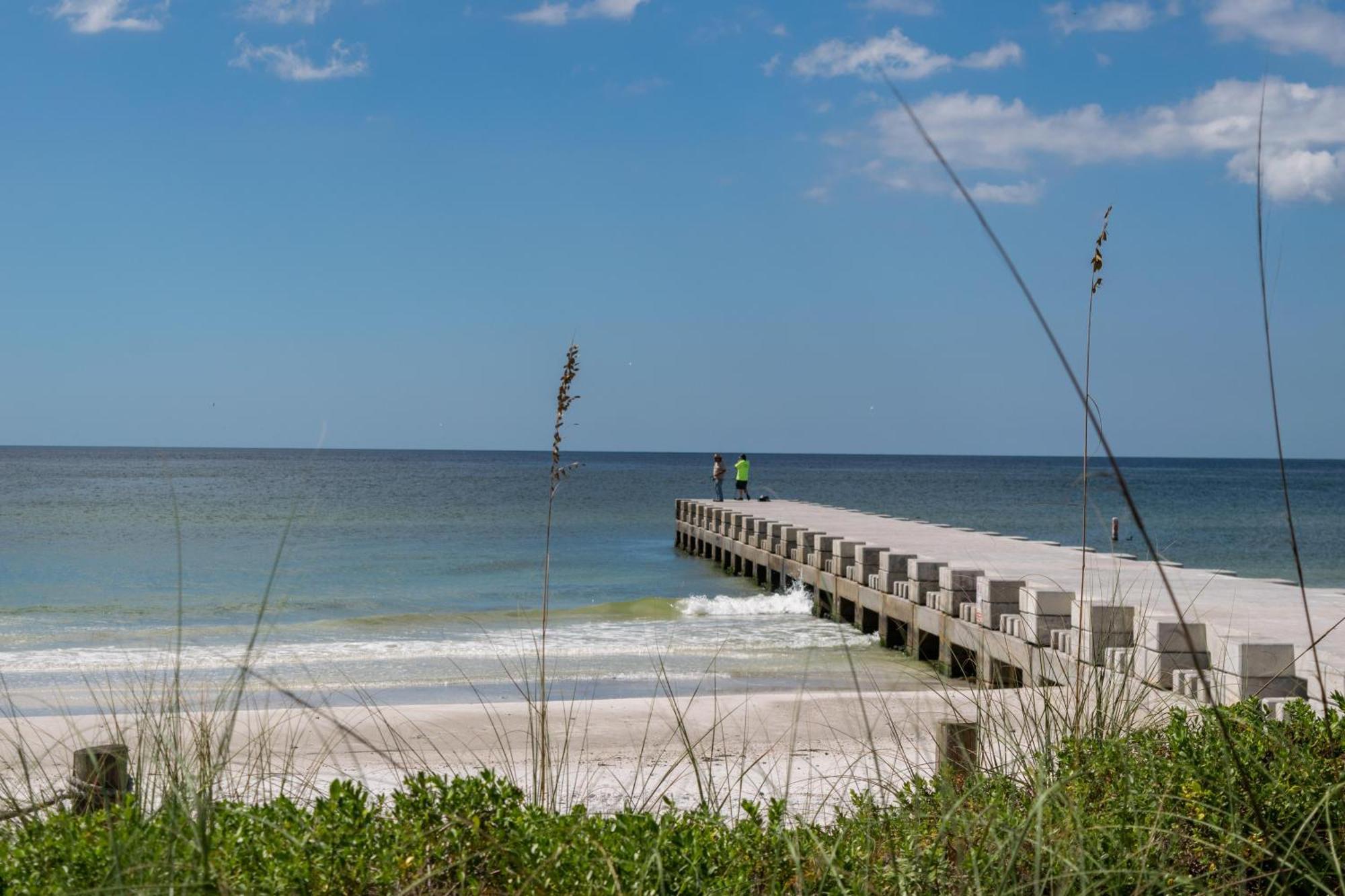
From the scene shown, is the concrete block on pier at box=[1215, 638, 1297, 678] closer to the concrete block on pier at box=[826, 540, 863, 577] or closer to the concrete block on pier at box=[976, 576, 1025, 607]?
the concrete block on pier at box=[976, 576, 1025, 607]

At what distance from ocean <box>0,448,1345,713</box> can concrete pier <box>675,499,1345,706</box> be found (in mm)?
562

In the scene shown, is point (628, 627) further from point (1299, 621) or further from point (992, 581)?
point (1299, 621)

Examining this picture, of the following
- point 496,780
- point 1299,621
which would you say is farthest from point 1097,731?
point 1299,621

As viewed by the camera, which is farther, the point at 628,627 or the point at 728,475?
the point at 728,475

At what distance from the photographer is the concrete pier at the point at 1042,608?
21.1ft

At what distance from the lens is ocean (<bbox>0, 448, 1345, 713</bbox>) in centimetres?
1148

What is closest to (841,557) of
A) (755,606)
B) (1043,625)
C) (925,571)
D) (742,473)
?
(755,606)

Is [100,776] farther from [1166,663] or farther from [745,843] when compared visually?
[1166,663]

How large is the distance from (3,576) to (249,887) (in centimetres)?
2377

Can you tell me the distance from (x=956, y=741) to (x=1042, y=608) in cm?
539

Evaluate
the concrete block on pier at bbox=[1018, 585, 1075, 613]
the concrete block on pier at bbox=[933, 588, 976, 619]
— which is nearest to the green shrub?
the concrete block on pier at bbox=[1018, 585, 1075, 613]

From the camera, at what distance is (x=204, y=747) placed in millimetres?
2922

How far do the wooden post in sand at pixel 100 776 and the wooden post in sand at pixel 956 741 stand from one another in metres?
2.35

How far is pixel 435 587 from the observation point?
21.5 meters
